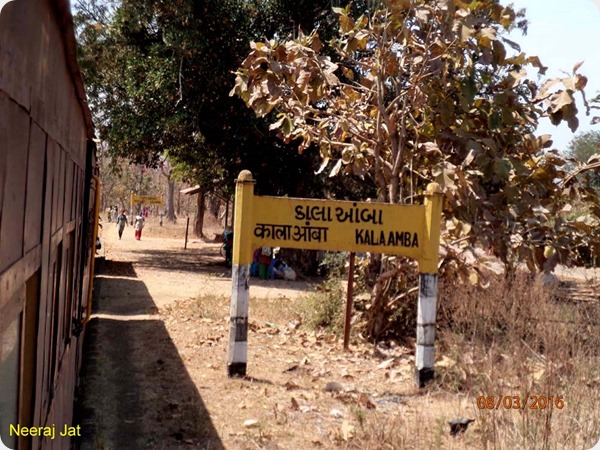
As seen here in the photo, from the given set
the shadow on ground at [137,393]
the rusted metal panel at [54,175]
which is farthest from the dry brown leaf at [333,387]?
the rusted metal panel at [54,175]

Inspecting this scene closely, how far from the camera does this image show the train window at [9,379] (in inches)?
75.2

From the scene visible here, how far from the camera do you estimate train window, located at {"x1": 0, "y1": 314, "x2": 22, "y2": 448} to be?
6.27ft

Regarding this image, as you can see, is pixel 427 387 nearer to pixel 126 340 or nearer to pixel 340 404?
pixel 340 404

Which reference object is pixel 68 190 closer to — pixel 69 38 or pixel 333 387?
pixel 69 38

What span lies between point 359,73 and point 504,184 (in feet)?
25.2

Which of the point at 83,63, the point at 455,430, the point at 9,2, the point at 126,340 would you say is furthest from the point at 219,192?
the point at 9,2

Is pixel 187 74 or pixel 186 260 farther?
pixel 186 260

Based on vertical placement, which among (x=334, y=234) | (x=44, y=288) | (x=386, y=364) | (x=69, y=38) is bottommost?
(x=386, y=364)

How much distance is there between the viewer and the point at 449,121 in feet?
24.4

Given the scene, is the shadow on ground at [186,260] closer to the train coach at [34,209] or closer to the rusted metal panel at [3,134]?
the train coach at [34,209]

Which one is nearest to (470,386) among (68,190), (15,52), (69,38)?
(68,190)

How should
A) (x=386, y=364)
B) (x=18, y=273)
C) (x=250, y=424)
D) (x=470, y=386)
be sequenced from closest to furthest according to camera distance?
(x=18, y=273)
(x=250, y=424)
(x=470, y=386)
(x=386, y=364)

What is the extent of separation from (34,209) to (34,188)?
80 millimetres
